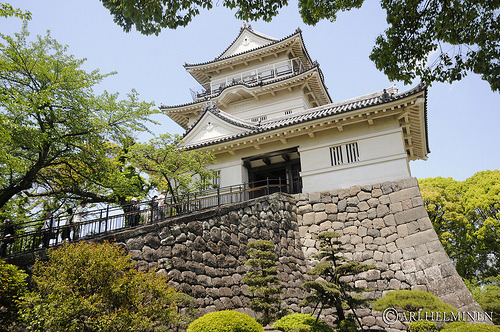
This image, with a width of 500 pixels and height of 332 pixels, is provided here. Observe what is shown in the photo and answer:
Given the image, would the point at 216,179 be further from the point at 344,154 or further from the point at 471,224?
the point at 471,224

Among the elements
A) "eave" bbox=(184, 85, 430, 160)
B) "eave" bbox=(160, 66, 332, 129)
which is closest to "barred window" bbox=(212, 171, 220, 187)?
"eave" bbox=(184, 85, 430, 160)

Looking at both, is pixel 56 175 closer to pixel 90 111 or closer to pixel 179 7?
pixel 90 111

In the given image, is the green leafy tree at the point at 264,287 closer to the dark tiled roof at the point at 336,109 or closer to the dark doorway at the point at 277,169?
the dark doorway at the point at 277,169

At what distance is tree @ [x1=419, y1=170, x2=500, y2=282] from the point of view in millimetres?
21000

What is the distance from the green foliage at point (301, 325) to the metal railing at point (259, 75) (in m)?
15.7

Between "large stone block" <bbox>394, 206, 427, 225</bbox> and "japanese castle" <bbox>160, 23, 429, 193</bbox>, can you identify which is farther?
"japanese castle" <bbox>160, 23, 429, 193</bbox>

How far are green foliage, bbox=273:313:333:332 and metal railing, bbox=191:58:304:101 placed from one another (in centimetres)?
1574

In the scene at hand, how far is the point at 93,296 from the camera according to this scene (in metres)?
6.59

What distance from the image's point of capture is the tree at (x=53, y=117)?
33.4 ft

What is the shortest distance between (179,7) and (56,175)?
33.6 feet

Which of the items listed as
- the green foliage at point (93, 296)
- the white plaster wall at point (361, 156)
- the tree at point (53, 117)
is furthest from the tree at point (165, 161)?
the green foliage at point (93, 296)

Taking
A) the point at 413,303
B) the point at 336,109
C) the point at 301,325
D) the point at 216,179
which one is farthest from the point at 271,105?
the point at 413,303

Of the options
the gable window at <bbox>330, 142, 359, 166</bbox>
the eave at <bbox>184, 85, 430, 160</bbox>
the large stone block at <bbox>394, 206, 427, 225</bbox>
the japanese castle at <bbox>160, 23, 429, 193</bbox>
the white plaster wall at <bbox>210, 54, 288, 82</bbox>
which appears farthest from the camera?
the white plaster wall at <bbox>210, 54, 288, 82</bbox>

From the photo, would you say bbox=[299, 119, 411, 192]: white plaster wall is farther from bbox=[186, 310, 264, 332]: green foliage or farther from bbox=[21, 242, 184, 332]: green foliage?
bbox=[21, 242, 184, 332]: green foliage
